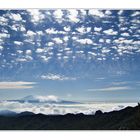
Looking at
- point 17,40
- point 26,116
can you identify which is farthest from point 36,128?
point 17,40

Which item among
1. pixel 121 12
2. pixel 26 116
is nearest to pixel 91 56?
pixel 121 12

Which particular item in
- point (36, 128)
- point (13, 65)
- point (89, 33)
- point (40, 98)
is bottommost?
point (36, 128)

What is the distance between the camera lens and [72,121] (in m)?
4.45

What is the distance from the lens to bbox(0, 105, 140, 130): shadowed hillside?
4410 mm

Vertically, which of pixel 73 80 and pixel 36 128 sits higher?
pixel 73 80

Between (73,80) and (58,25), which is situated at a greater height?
(58,25)

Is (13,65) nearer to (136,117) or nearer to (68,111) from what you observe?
(68,111)

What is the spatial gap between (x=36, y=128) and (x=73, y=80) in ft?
1.83

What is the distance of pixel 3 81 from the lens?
4449 millimetres

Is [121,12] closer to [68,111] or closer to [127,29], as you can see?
[127,29]

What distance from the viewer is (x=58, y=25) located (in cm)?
449

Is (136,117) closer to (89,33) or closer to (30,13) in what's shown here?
(89,33)

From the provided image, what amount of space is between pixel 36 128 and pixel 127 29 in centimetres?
124

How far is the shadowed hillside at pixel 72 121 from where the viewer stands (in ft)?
14.5
